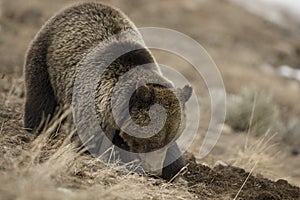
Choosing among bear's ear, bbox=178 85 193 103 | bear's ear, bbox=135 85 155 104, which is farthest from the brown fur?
bear's ear, bbox=135 85 155 104

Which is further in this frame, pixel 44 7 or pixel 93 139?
pixel 44 7

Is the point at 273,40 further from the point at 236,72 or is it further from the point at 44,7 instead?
the point at 44,7

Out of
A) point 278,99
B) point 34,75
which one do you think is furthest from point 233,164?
point 278,99

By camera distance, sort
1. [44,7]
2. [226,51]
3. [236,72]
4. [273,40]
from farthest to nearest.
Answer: [273,40]
[226,51]
[44,7]
[236,72]

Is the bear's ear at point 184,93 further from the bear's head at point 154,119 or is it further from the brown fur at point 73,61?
the bear's head at point 154,119

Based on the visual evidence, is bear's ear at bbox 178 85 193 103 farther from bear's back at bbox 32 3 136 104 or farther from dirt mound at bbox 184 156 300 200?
bear's back at bbox 32 3 136 104

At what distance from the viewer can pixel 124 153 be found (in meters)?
5.34

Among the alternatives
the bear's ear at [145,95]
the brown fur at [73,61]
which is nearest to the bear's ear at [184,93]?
the brown fur at [73,61]

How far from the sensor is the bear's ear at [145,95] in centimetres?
510

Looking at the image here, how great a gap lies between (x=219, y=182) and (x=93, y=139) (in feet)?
4.75

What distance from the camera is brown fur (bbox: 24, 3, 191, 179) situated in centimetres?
542

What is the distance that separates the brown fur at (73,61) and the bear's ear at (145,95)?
14 cm

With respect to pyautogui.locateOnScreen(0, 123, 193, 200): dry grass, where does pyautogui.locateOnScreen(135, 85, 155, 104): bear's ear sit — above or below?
above

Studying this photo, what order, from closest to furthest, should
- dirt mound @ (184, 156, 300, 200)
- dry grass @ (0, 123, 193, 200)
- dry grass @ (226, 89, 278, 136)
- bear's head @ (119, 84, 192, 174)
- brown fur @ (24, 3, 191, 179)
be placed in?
dry grass @ (0, 123, 193, 200)
bear's head @ (119, 84, 192, 174)
dirt mound @ (184, 156, 300, 200)
brown fur @ (24, 3, 191, 179)
dry grass @ (226, 89, 278, 136)
